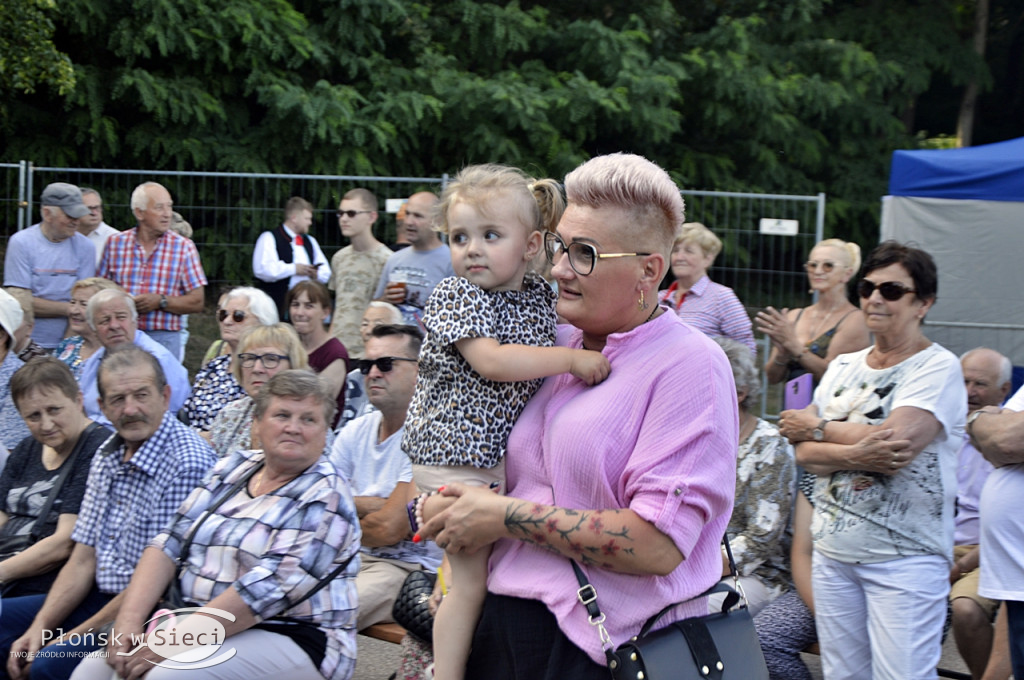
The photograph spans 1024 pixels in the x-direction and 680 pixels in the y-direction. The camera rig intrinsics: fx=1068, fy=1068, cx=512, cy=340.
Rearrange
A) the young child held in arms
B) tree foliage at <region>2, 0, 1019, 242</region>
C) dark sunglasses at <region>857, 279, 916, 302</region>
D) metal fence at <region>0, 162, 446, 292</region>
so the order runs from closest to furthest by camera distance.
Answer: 1. the young child held in arms
2. dark sunglasses at <region>857, 279, 916, 302</region>
3. metal fence at <region>0, 162, 446, 292</region>
4. tree foliage at <region>2, 0, 1019, 242</region>

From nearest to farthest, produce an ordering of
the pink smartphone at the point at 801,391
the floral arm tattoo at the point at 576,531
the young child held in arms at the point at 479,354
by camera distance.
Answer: the floral arm tattoo at the point at 576,531
the young child held in arms at the point at 479,354
the pink smartphone at the point at 801,391

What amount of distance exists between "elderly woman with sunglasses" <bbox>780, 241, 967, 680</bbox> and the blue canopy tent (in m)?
4.14

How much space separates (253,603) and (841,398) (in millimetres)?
2177

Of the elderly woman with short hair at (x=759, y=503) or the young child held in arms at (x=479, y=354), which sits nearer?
the young child held in arms at (x=479, y=354)

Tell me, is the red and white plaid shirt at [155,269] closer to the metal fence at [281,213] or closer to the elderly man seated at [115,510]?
the metal fence at [281,213]

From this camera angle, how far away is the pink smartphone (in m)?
5.80

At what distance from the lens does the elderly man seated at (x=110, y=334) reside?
598 centimetres

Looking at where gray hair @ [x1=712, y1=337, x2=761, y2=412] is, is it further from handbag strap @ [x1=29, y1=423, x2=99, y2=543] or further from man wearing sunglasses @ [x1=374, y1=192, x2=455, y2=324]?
handbag strap @ [x1=29, y1=423, x2=99, y2=543]

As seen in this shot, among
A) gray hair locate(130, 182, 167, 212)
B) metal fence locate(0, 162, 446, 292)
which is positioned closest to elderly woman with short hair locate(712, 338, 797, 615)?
gray hair locate(130, 182, 167, 212)

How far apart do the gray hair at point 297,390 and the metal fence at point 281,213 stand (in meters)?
4.85

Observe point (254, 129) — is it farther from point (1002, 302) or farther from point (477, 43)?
point (1002, 302)

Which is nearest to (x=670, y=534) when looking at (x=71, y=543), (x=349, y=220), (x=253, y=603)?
(x=253, y=603)

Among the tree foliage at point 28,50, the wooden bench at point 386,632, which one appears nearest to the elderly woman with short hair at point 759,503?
the wooden bench at point 386,632

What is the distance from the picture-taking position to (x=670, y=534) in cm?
196
